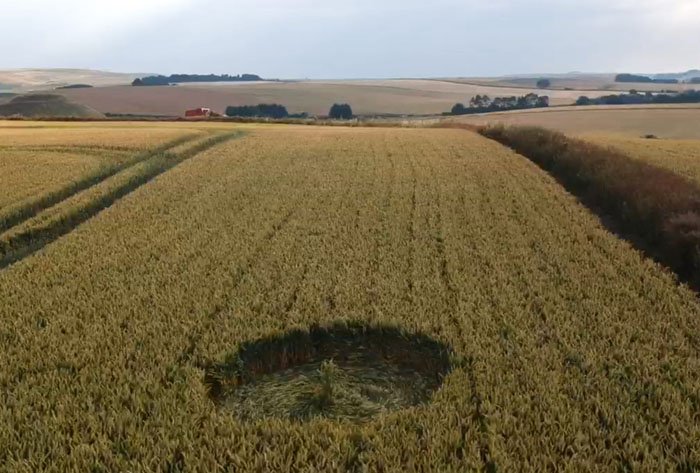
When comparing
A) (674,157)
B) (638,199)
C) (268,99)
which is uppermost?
(268,99)

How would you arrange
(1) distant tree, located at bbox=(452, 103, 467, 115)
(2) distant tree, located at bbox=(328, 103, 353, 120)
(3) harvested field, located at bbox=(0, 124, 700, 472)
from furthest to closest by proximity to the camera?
(2) distant tree, located at bbox=(328, 103, 353, 120), (1) distant tree, located at bbox=(452, 103, 467, 115), (3) harvested field, located at bbox=(0, 124, 700, 472)

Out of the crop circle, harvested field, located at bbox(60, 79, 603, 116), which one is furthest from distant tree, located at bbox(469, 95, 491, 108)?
the crop circle

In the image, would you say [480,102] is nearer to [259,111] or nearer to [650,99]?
[650,99]

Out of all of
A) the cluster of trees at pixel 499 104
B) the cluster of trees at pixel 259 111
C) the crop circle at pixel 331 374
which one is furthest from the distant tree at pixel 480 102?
the crop circle at pixel 331 374

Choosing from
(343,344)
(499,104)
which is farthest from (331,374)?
(499,104)

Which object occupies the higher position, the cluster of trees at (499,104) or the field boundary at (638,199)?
the cluster of trees at (499,104)

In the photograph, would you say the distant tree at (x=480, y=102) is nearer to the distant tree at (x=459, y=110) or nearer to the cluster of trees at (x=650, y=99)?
the distant tree at (x=459, y=110)

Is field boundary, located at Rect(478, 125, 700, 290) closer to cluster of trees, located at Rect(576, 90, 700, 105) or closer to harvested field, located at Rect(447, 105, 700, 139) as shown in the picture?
harvested field, located at Rect(447, 105, 700, 139)
